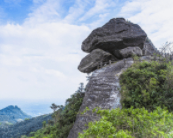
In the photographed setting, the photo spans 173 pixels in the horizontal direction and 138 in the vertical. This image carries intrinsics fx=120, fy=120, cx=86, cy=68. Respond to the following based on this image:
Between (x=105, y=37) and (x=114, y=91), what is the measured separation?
8216 millimetres

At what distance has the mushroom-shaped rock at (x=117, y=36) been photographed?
14727 millimetres

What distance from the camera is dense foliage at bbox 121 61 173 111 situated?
718cm

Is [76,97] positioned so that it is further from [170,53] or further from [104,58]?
[170,53]

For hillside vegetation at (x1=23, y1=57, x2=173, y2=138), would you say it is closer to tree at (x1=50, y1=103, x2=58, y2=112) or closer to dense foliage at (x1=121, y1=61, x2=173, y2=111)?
dense foliage at (x1=121, y1=61, x2=173, y2=111)

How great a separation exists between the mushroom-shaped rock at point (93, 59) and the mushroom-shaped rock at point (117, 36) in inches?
51.0

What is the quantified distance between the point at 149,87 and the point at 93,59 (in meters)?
8.07

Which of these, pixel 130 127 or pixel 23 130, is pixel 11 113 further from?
pixel 130 127

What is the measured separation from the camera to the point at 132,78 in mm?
9250

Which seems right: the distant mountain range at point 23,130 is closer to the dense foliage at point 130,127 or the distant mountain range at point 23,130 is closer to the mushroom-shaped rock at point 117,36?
the mushroom-shaped rock at point 117,36

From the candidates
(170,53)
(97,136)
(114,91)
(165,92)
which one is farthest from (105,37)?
(97,136)

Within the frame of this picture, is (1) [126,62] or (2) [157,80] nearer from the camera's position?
(2) [157,80]

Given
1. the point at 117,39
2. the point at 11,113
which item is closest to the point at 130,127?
the point at 117,39

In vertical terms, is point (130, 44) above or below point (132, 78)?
above

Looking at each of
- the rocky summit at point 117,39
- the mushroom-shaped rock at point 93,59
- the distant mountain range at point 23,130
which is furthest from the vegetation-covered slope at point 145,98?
the distant mountain range at point 23,130
